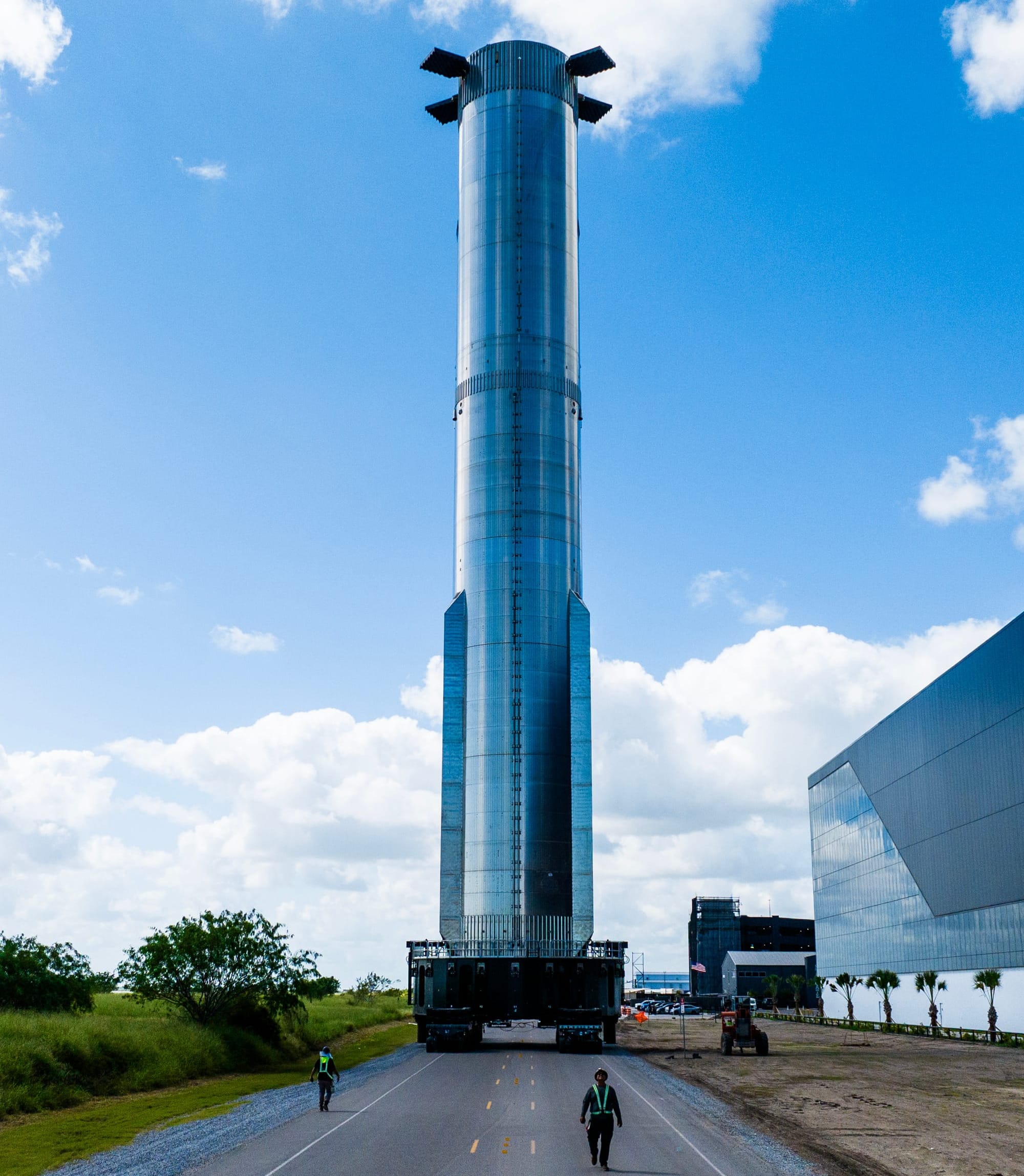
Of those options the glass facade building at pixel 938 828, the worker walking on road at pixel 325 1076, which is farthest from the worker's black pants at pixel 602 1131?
the glass facade building at pixel 938 828

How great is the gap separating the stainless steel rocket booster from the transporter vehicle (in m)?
7.08

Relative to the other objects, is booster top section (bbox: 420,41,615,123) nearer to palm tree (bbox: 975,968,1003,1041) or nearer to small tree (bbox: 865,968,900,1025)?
palm tree (bbox: 975,968,1003,1041)

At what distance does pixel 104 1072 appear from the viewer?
3706cm

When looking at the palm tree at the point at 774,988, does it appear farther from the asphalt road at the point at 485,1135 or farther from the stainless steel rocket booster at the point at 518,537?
the asphalt road at the point at 485,1135

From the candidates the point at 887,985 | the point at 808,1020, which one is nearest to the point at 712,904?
the point at 808,1020

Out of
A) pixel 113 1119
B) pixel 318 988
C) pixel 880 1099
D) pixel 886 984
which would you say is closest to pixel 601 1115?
pixel 113 1119

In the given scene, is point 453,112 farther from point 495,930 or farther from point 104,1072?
point 104,1072

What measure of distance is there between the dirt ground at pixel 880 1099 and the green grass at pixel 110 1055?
15856mm

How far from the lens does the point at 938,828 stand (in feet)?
240

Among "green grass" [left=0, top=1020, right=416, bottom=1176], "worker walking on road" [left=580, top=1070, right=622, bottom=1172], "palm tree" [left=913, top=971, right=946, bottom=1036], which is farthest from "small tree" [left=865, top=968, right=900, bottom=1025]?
"worker walking on road" [left=580, top=1070, right=622, bottom=1172]

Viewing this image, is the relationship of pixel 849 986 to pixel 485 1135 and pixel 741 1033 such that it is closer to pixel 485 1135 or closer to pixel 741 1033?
pixel 741 1033

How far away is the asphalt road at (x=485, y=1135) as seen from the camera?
68.2 feet

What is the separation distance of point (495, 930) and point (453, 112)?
158ft

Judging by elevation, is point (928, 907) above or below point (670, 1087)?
above
